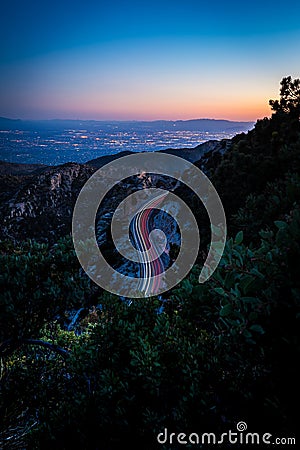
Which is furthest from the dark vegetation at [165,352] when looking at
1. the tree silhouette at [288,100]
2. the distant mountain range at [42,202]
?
the distant mountain range at [42,202]

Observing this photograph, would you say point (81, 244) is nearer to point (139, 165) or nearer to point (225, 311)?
point (225, 311)

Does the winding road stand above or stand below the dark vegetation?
below

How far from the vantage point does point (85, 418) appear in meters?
4.07

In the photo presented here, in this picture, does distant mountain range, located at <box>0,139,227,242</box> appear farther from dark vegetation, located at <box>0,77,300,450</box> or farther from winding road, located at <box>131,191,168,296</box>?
dark vegetation, located at <box>0,77,300,450</box>

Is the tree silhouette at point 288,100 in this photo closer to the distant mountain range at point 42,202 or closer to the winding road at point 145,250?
the winding road at point 145,250

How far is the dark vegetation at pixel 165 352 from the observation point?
2514mm

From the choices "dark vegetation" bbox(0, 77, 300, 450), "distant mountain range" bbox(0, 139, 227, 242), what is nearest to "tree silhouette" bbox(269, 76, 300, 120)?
"dark vegetation" bbox(0, 77, 300, 450)

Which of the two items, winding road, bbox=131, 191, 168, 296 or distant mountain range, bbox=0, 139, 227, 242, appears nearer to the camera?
winding road, bbox=131, 191, 168, 296

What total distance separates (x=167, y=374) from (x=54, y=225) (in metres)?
52.9

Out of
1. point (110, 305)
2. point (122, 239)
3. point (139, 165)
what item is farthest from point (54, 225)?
point (110, 305)

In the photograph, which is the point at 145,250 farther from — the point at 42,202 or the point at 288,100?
the point at 42,202

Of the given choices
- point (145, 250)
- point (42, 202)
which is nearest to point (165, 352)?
point (145, 250)

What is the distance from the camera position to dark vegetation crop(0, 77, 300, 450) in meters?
2.51

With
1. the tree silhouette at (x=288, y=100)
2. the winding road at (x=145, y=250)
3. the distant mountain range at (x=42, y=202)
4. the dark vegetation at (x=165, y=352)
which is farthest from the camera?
the distant mountain range at (x=42, y=202)
